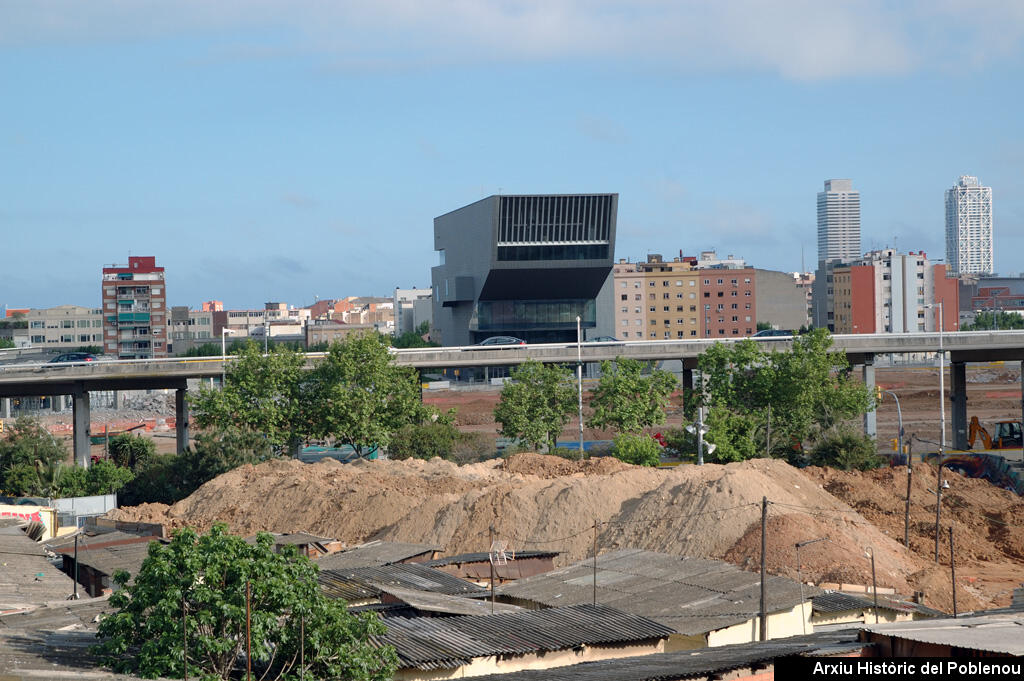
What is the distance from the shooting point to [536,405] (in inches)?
2805

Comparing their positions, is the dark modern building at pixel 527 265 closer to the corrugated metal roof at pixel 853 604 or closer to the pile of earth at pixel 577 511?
the pile of earth at pixel 577 511

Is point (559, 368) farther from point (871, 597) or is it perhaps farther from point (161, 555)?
point (161, 555)


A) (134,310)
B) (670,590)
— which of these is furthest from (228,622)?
(134,310)

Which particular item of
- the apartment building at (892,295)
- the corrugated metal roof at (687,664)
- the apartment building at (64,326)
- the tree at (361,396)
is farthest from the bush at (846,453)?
the apartment building at (64,326)

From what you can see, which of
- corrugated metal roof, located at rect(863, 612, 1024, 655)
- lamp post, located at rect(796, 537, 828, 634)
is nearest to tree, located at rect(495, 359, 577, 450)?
lamp post, located at rect(796, 537, 828, 634)

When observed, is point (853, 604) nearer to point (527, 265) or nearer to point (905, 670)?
point (905, 670)

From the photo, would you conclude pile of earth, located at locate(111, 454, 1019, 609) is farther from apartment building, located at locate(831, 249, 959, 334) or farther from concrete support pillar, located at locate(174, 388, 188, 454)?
apartment building, located at locate(831, 249, 959, 334)

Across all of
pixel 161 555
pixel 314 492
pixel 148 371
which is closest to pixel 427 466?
pixel 314 492

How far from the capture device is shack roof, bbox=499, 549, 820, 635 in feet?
93.8

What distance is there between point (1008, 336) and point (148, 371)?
58.0 m

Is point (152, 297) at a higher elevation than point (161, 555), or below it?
higher

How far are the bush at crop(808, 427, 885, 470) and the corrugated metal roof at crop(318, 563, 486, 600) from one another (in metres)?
33.9

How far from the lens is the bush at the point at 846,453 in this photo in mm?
61375

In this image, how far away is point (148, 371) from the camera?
7462cm
